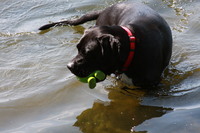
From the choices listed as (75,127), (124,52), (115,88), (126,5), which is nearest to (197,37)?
(126,5)

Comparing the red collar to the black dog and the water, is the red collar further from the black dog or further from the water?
the water

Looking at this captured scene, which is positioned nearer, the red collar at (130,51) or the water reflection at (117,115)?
the water reflection at (117,115)

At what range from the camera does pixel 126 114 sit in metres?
3.95

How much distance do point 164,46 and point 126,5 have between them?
1.27m

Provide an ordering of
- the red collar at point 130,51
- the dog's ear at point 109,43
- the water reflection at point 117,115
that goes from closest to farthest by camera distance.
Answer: the water reflection at point 117,115, the dog's ear at point 109,43, the red collar at point 130,51

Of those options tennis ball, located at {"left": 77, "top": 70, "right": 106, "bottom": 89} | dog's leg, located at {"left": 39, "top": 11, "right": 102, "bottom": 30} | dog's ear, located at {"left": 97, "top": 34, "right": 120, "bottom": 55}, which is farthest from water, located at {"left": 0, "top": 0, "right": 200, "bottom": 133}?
dog's ear, located at {"left": 97, "top": 34, "right": 120, "bottom": 55}

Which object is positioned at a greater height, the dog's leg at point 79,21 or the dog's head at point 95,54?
the dog's head at point 95,54

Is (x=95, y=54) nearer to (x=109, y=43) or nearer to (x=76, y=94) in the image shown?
(x=109, y=43)

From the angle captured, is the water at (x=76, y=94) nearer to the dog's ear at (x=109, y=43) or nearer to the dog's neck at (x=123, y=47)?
the dog's neck at (x=123, y=47)

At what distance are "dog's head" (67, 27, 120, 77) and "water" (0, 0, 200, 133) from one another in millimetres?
446

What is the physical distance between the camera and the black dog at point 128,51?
3928 mm

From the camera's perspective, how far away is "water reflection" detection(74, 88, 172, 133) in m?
3.65

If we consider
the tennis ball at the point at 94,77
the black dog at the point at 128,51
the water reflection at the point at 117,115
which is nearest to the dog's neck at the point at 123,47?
the black dog at the point at 128,51

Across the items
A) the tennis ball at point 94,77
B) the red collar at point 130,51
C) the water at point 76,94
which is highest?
the red collar at point 130,51
